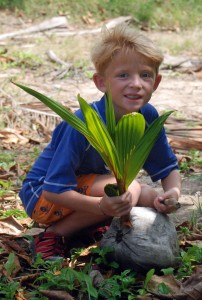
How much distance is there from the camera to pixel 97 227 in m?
3.55

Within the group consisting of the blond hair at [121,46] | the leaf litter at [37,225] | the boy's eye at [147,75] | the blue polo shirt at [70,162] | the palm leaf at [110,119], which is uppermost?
the blond hair at [121,46]

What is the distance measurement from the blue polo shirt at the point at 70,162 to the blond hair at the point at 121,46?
0.71 ft

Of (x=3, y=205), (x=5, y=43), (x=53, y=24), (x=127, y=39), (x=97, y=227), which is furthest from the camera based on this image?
(x=53, y=24)

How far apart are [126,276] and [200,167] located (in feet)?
6.91

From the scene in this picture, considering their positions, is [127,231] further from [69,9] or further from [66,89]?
[69,9]

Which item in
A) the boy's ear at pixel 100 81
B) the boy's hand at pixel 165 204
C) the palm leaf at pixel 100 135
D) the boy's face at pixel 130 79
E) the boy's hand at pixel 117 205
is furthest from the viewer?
the boy's ear at pixel 100 81

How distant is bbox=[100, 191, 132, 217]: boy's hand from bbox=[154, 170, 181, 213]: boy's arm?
23 cm

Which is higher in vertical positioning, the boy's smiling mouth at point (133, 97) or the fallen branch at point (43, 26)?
the fallen branch at point (43, 26)

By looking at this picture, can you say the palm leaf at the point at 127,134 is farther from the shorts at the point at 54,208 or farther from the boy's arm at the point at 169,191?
the shorts at the point at 54,208

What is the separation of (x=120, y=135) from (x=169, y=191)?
2.00 ft

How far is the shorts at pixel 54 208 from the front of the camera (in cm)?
344

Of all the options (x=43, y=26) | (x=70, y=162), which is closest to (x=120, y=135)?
(x=70, y=162)

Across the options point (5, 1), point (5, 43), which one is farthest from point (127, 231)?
point (5, 1)

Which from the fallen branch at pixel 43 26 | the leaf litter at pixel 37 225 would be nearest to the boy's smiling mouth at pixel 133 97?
the leaf litter at pixel 37 225
